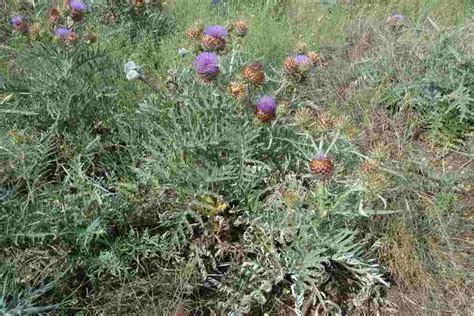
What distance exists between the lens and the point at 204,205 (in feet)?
7.21

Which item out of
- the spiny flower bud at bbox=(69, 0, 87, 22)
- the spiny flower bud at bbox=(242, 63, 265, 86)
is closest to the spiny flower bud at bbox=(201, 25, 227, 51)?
the spiny flower bud at bbox=(242, 63, 265, 86)

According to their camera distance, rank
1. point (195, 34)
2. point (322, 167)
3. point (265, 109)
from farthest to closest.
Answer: point (195, 34) < point (265, 109) < point (322, 167)

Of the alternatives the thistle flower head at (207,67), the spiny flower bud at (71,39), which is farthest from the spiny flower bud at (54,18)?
the thistle flower head at (207,67)

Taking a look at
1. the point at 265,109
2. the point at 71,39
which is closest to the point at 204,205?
the point at 265,109

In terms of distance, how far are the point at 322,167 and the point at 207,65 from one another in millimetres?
594

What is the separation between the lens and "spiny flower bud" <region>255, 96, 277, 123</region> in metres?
2.05

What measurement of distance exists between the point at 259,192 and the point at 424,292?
2.63 feet

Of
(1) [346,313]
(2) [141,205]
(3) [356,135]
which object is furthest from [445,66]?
(2) [141,205]

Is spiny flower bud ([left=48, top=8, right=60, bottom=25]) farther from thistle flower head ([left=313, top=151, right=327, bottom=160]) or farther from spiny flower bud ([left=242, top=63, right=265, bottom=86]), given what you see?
thistle flower head ([left=313, top=151, right=327, bottom=160])

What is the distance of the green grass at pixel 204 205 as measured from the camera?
207 cm

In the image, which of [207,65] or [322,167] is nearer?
[322,167]

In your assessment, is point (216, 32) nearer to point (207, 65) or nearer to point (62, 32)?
point (207, 65)

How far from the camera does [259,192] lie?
7.35 feet

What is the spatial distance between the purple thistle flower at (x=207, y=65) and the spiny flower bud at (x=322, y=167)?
523mm
